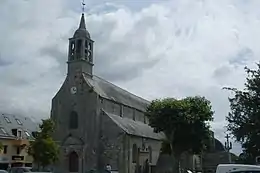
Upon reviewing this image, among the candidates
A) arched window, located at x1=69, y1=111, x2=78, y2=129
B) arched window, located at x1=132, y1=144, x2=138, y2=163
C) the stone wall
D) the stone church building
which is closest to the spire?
the stone church building

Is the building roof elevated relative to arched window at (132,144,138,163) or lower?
elevated

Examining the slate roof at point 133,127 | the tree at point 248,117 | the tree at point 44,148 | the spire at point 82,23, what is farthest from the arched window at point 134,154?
the tree at point 248,117

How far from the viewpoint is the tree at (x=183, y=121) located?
52650mm

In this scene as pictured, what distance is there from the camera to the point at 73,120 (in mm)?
61938

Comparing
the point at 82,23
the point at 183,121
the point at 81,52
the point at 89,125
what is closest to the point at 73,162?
the point at 89,125

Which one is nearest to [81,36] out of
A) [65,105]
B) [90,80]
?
[90,80]

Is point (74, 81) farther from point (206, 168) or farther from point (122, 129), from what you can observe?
point (206, 168)

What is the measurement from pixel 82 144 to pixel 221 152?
125 feet

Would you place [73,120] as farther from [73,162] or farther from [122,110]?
[122,110]

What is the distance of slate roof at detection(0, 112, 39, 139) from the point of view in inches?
2618

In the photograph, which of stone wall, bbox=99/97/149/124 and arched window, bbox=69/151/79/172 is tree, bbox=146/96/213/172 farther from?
arched window, bbox=69/151/79/172

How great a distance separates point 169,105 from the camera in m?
53.5

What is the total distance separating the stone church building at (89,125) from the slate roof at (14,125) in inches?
338

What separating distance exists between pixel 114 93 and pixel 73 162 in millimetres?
13805
